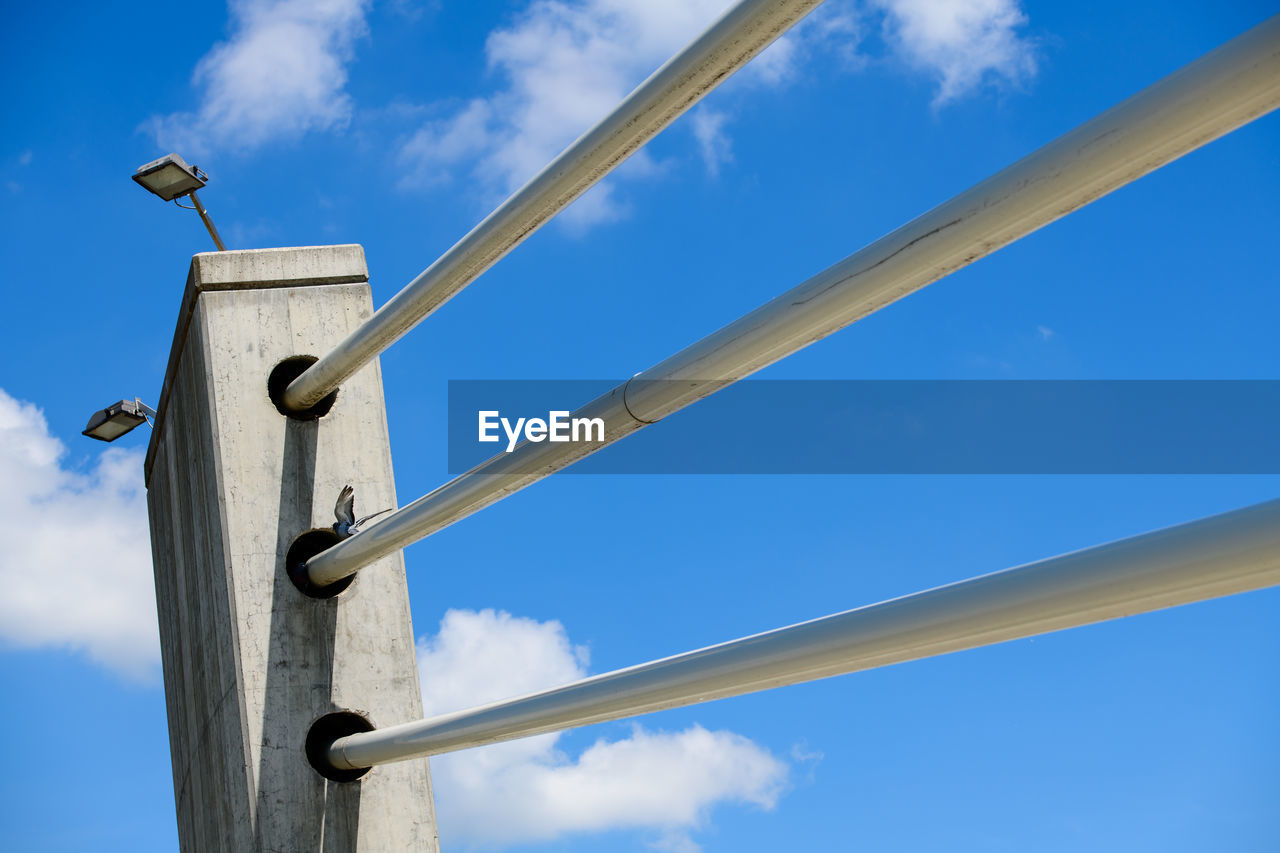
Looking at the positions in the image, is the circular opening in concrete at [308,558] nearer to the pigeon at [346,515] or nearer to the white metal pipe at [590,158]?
the pigeon at [346,515]

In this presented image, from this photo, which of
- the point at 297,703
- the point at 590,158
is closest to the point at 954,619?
the point at 590,158

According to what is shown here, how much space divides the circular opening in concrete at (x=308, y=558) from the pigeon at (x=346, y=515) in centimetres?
4

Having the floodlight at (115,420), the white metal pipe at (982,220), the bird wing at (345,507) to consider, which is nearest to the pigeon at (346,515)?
the bird wing at (345,507)

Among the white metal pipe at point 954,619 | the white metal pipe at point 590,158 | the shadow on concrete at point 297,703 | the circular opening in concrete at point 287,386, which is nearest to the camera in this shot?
the white metal pipe at point 954,619

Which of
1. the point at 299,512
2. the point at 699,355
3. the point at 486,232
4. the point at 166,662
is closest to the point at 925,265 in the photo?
the point at 699,355

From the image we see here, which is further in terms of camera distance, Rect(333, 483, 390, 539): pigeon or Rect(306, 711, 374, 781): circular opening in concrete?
Rect(333, 483, 390, 539): pigeon

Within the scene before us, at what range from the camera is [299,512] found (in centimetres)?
382

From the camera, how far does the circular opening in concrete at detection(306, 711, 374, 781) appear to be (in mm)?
3611

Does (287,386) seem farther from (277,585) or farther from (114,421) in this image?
(114,421)

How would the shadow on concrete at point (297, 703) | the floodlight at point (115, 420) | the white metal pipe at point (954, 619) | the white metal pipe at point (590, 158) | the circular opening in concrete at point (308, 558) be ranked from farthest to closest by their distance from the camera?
the floodlight at point (115, 420) → the circular opening in concrete at point (308, 558) → the shadow on concrete at point (297, 703) → the white metal pipe at point (590, 158) → the white metal pipe at point (954, 619)

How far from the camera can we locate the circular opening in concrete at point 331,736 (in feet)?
11.8

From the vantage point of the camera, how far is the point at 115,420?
6062 mm

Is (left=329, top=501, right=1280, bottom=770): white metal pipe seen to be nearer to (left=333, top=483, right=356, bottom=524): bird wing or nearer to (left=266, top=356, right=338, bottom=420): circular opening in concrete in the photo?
(left=333, top=483, right=356, bottom=524): bird wing

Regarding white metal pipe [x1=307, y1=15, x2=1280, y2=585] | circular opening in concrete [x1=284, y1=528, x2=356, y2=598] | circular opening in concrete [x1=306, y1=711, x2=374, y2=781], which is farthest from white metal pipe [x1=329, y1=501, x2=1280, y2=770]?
circular opening in concrete [x1=284, y1=528, x2=356, y2=598]
